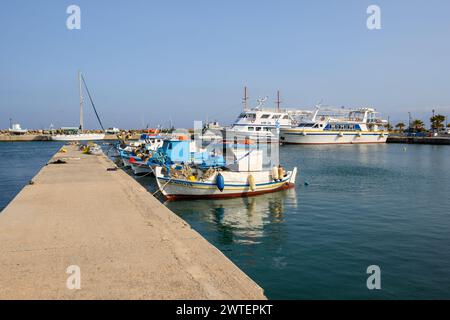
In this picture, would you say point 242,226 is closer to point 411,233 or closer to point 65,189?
point 411,233

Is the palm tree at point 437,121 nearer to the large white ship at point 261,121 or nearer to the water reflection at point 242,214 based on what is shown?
the large white ship at point 261,121

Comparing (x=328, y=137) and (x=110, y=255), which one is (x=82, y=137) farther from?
(x=110, y=255)

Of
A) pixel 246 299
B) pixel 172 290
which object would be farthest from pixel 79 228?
pixel 246 299

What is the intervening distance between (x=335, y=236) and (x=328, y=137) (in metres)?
68.0

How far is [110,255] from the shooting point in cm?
795

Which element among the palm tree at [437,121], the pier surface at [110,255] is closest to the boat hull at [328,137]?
the palm tree at [437,121]

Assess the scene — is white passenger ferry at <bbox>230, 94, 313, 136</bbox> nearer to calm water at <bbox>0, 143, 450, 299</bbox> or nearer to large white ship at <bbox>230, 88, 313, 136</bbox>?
large white ship at <bbox>230, 88, 313, 136</bbox>

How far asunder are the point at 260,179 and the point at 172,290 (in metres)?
16.5

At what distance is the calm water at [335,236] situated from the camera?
31.7 ft

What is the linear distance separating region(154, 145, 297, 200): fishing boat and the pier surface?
267 inches

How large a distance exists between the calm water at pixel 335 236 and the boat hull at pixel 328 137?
165ft

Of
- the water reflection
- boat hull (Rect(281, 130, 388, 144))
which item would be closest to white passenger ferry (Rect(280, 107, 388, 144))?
boat hull (Rect(281, 130, 388, 144))

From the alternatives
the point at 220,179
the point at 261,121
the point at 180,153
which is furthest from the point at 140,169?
the point at 261,121

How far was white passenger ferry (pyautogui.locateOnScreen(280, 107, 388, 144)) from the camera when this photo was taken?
252 ft
